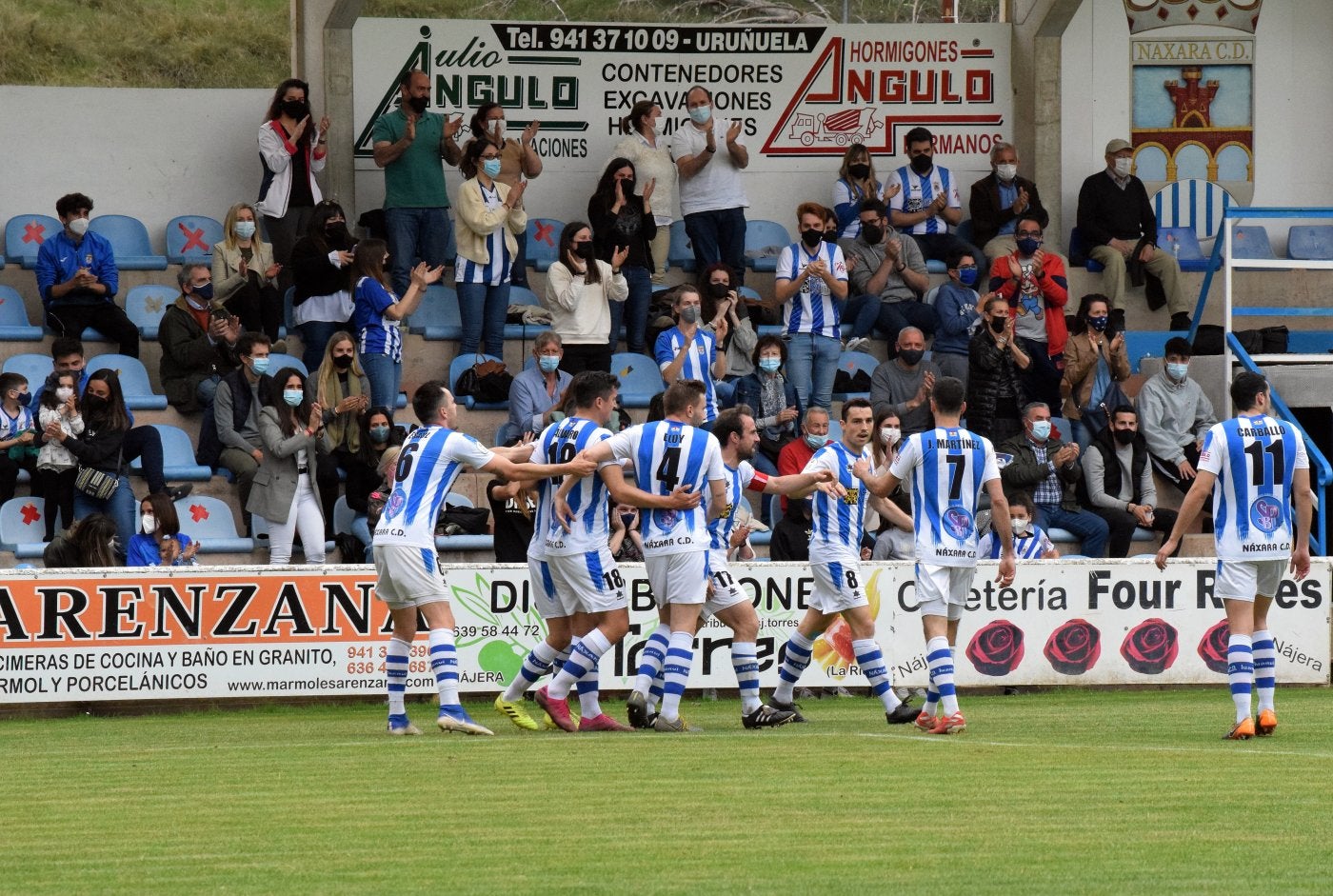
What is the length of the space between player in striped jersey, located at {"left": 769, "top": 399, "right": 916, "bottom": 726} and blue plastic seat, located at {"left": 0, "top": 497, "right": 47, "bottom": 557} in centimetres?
747

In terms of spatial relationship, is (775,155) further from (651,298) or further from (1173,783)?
(1173,783)

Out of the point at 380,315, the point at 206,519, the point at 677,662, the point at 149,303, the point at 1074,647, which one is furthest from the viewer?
the point at 149,303

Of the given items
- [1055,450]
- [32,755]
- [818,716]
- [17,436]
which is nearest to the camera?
[32,755]

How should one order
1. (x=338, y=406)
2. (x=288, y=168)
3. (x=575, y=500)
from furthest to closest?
(x=288, y=168) → (x=338, y=406) → (x=575, y=500)

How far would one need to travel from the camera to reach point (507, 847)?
700cm

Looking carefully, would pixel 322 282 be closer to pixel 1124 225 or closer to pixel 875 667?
pixel 875 667

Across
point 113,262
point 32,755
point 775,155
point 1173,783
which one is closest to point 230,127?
point 113,262

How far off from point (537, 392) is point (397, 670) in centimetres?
608

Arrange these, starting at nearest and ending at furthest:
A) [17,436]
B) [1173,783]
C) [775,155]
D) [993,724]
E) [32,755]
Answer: [1173,783], [32,755], [993,724], [17,436], [775,155]

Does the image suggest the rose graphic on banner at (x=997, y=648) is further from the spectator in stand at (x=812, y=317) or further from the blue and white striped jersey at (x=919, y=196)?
the blue and white striped jersey at (x=919, y=196)

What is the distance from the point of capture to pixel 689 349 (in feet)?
57.6

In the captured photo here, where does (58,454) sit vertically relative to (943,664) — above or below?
above

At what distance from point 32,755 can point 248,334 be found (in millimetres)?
6543

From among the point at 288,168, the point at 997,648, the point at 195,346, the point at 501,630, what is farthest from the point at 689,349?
the point at 288,168
